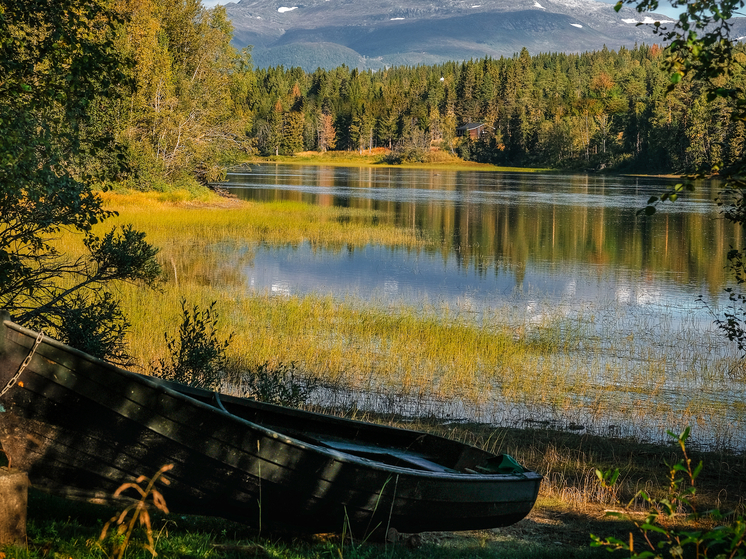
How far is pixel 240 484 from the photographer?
237 inches

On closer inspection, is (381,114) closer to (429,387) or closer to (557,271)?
(557,271)

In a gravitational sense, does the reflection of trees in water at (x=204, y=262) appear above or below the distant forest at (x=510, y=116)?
below

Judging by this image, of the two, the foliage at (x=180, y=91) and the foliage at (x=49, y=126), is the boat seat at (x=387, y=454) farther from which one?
the foliage at (x=180, y=91)

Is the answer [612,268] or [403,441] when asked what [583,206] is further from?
[403,441]

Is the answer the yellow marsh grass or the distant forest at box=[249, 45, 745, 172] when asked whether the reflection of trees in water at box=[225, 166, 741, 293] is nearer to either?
the yellow marsh grass

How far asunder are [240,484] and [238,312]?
12.1 meters

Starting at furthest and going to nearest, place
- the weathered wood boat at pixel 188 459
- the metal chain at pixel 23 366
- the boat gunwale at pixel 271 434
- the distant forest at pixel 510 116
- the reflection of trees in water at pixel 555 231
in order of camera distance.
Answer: the distant forest at pixel 510 116 < the reflection of trees in water at pixel 555 231 < the weathered wood boat at pixel 188 459 < the boat gunwale at pixel 271 434 < the metal chain at pixel 23 366

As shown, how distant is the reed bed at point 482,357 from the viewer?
12.1 metres

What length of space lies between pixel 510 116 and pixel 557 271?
126m

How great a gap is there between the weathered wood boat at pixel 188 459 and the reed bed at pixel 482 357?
546 centimetres

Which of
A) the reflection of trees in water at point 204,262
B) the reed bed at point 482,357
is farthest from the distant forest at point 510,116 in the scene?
the reed bed at point 482,357

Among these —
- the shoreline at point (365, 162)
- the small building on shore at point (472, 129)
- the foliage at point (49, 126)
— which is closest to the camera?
the foliage at point (49, 126)

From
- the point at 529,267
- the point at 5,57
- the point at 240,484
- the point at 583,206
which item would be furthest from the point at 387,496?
the point at 583,206

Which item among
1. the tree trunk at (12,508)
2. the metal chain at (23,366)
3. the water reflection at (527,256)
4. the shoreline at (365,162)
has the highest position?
the shoreline at (365,162)
